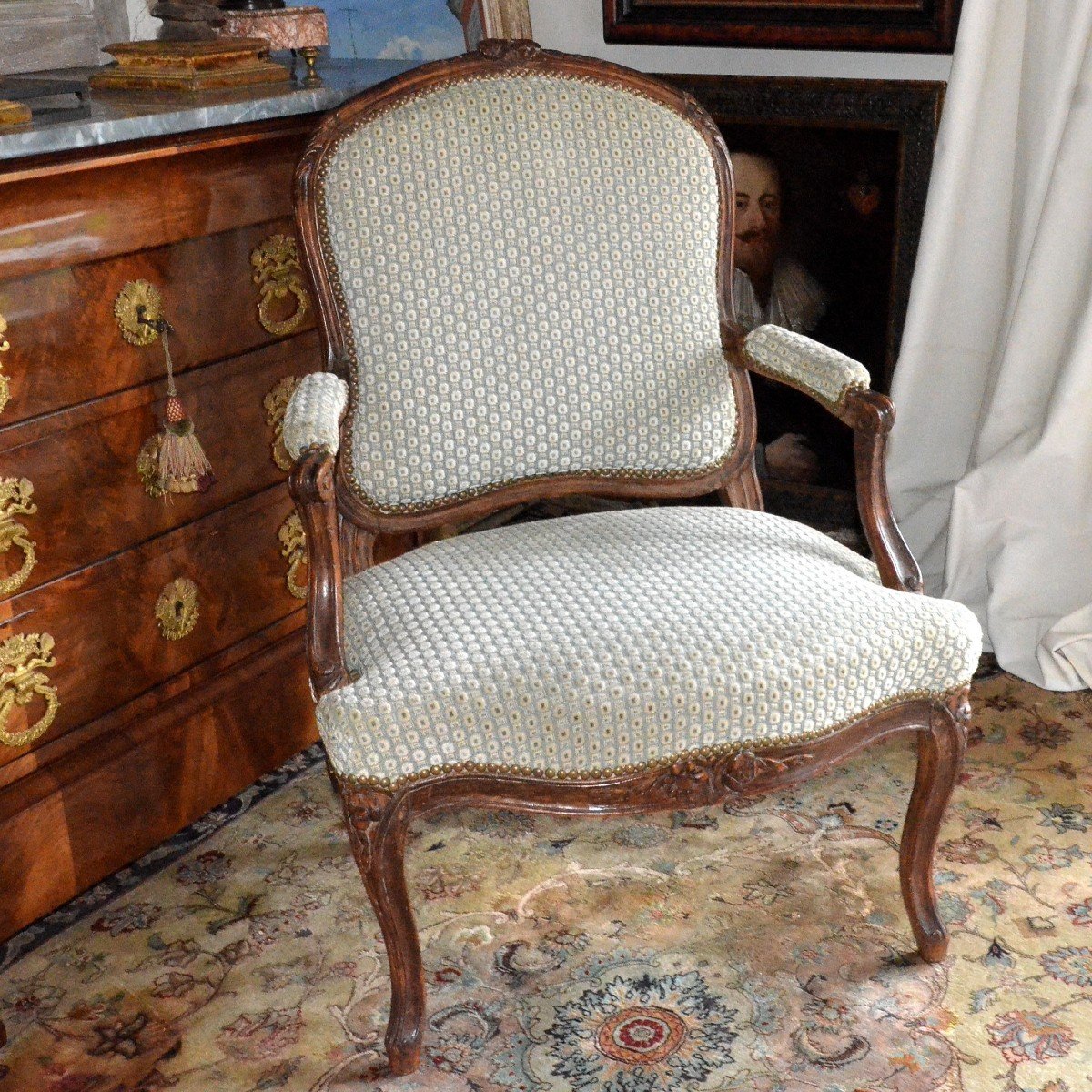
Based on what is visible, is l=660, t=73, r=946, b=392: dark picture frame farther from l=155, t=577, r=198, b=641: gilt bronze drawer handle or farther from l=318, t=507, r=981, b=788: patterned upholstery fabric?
l=155, t=577, r=198, b=641: gilt bronze drawer handle

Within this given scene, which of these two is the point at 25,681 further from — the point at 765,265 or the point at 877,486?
the point at 765,265

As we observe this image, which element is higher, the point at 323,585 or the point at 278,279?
the point at 278,279

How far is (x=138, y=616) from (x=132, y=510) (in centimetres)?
17

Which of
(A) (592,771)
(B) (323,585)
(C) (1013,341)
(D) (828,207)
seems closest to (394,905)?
(A) (592,771)

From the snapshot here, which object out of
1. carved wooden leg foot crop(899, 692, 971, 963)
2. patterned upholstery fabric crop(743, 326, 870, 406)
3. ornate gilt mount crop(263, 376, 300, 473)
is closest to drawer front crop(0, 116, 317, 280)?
ornate gilt mount crop(263, 376, 300, 473)

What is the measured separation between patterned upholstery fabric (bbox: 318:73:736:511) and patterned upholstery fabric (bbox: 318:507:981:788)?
261mm

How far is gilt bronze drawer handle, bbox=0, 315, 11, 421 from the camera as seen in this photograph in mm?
1749

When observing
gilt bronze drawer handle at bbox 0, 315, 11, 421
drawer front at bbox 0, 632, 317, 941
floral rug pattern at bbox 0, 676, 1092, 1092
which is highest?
gilt bronze drawer handle at bbox 0, 315, 11, 421

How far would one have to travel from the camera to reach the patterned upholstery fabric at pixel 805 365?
1834 millimetres

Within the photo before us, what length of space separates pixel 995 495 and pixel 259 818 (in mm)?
1552

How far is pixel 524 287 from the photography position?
6.45 ft

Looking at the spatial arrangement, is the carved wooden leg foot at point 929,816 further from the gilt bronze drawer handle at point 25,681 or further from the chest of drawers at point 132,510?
the gilt bronze drawer handle at point 25,681

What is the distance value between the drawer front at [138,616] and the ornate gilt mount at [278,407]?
0.07 meters

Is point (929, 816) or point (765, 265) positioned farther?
point (765, 265)
